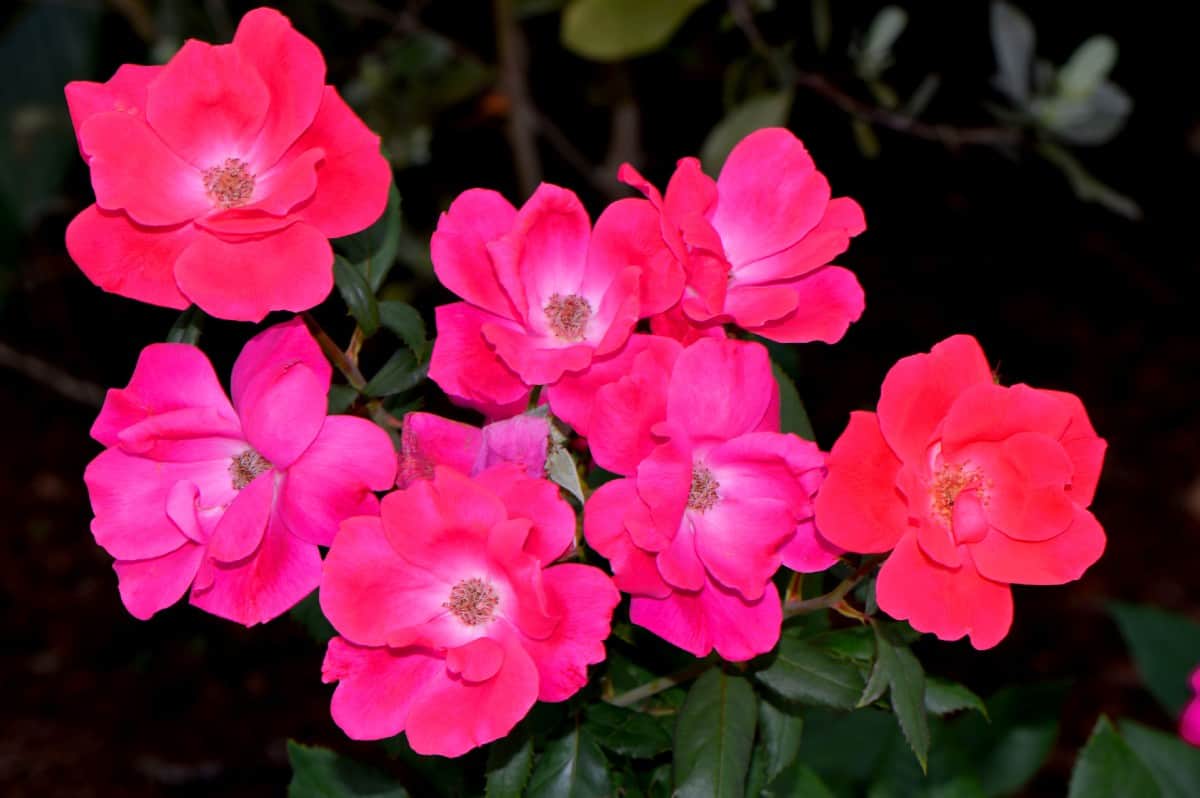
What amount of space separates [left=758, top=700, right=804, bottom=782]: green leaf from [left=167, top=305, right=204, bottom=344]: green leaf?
51cm

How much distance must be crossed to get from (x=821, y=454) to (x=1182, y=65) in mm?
2168

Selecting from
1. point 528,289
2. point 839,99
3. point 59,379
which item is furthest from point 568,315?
point 59,379

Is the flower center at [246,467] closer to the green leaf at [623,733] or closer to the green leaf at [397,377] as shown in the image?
the green leaf at [397,377]

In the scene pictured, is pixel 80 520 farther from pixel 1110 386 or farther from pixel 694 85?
pixel 1110 386

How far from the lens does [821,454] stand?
811 millimetres

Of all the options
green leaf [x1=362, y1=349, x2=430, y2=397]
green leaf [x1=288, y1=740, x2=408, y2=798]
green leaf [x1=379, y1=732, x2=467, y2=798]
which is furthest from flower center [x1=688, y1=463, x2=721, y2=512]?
green leaf [x1=288, y1=740, x2=408, y2=798]

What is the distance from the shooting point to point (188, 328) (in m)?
0.90

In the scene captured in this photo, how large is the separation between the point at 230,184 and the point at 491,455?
29cm

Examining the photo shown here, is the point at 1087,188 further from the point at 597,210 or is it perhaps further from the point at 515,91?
the point at 597,210

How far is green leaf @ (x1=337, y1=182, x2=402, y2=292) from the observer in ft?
3.39

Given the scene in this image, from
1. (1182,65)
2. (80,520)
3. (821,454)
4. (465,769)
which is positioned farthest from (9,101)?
(1182,65)

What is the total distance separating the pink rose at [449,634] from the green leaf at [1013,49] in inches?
48.1

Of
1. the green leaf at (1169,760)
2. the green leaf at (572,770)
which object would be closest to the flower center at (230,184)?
the green leaf at (572,770)

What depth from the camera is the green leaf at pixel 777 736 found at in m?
0.99
